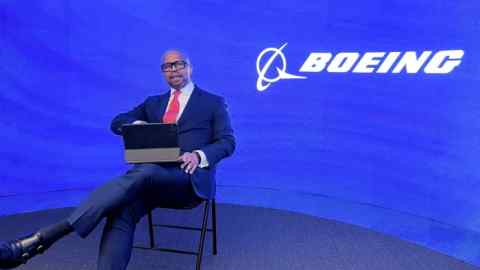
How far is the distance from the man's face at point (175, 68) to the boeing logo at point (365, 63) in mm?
1215

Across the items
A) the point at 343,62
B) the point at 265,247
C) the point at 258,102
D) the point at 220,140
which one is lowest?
the point at 265,247

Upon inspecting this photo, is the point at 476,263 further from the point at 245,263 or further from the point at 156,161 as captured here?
the point at 156,161

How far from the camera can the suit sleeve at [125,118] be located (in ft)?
7.36

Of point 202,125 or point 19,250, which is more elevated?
point 202,125

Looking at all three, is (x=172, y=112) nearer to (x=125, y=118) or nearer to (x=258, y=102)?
(x=125, y=118)

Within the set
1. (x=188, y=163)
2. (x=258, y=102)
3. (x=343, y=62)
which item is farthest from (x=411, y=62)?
(x=188, y=163)

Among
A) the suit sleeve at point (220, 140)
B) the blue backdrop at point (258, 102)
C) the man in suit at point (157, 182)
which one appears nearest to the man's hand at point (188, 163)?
the man in suit at point (157, 182)

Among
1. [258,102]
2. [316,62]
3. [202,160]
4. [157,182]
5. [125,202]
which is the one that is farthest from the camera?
[258,102]

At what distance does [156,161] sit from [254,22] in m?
1.99

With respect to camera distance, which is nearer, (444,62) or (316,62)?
(444,62)

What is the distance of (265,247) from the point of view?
8.41ft

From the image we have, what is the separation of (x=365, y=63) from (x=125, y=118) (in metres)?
1.83

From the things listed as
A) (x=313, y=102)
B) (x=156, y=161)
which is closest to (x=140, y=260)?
(x=156, y=161)

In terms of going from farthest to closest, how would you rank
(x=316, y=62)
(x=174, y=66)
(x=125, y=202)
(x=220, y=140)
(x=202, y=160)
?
1. (x=316, y=62)
2. (x=174, y=66)
3. (x=220, y=140)
4. (x=202, y=160)
5. (x=125, y=202)
